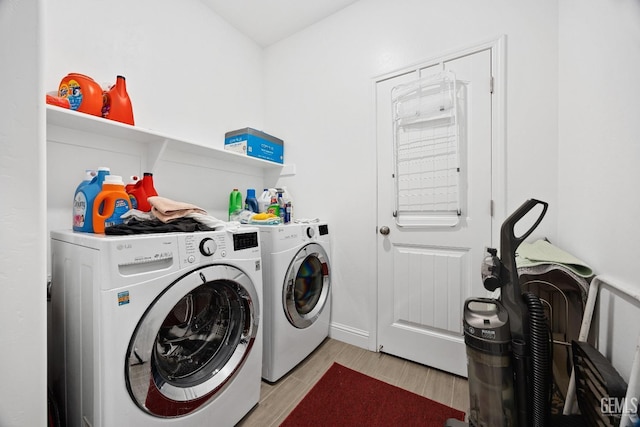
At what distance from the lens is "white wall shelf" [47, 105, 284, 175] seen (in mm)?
1083

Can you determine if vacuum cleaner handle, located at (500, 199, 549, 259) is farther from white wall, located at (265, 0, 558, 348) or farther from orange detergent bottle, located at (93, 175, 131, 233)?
orange detergent bottle, located at (93, 175, 131, 233)

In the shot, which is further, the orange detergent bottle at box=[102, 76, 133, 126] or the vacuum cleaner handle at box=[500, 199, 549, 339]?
the orange detergent bottle at box=[102, 76, 133, 126]

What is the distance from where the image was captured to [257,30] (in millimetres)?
2139

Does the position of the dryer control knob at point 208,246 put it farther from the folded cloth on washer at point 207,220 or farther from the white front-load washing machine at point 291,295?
the white front-load washing machine at point 291,295

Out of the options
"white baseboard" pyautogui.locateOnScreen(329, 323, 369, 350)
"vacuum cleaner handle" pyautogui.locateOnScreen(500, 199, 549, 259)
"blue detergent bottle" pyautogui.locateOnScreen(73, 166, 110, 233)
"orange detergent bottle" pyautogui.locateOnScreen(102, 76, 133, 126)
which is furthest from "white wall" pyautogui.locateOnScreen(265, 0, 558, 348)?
"blue detergent bottle" pyautogui.locateOnScreen(73, 166, 110, 233)

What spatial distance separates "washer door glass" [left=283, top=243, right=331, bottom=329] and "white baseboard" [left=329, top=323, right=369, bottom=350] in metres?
0.31

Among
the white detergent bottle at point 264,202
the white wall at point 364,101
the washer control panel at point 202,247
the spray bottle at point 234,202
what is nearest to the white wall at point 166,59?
the white wall at point 364,101

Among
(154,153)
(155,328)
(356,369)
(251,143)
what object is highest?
(251,143)

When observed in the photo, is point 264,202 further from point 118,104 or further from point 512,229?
point 512,229

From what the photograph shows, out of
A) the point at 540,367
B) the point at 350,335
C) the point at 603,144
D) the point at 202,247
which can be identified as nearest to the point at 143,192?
the point at 202,247

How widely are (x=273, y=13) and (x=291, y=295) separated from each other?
222cm

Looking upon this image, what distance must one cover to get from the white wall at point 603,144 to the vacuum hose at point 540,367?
19 centimetres

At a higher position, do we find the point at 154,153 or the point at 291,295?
the point at 154,153

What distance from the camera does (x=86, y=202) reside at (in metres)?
1.04
